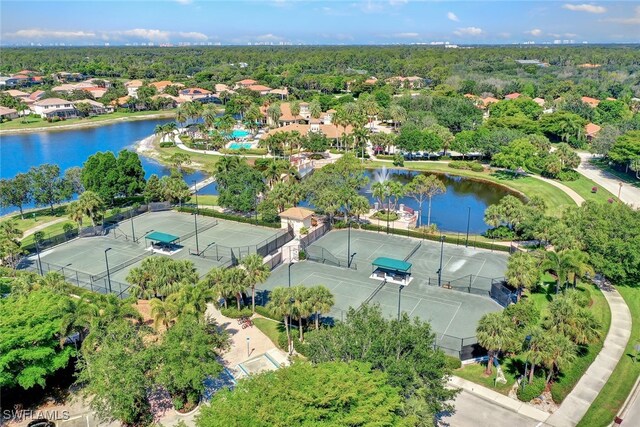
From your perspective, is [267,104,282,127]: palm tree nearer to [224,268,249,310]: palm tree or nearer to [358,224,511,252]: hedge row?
[358,224,511,252]: hedge row

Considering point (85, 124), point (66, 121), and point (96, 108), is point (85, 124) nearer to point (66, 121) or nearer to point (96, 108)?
point (66, 121)

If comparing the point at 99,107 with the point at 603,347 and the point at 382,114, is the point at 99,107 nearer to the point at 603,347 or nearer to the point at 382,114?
the point at 382,114

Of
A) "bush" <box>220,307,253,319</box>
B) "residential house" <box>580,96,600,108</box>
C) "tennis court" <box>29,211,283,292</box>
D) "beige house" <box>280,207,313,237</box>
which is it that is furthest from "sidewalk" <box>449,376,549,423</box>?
"residential house" <box>580,96,600,108</box>

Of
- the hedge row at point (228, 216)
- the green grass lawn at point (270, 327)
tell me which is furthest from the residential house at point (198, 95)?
the green grass lawn at point (270, 327)

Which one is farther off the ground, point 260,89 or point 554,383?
point 260,89

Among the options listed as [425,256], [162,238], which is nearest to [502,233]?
[425,256]

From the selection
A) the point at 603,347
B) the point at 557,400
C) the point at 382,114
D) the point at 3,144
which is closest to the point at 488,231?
the point at 603,347
